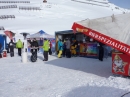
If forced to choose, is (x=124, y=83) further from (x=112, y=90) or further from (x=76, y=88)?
(x=76, y=88)

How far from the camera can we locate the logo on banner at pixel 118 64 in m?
8.32

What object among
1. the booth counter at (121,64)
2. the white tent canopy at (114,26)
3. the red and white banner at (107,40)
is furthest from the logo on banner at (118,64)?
the white tent canopy at (114,26)

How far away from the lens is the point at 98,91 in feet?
21.0

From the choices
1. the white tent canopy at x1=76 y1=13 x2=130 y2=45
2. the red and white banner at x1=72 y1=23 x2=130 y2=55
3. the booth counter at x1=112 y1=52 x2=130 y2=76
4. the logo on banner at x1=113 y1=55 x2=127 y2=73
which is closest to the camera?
the red and white banner at x1=72 y1=23 x2=130 y2=55

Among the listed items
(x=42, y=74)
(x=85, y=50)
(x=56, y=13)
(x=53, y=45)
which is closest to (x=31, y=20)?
(x=56, y=13)

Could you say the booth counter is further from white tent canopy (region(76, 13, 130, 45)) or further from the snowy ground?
white tent canopy (region(76, 13, 130, 45))

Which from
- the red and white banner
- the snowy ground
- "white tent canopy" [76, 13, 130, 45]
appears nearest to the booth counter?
the snowy ground

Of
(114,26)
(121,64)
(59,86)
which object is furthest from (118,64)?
(59,86)

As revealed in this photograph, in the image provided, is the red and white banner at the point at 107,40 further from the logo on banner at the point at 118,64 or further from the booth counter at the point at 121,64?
the logo on banner at the point at 118,64

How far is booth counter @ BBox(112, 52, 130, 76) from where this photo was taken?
815 cm

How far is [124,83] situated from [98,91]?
1343mm

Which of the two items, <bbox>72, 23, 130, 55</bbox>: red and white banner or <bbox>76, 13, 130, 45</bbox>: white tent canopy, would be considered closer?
<bbox>72, 23, 130, 55</bbox>: red and white banner

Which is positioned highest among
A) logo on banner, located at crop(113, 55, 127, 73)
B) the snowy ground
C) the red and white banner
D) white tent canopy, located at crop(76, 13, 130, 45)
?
white tent canopy, located at crop(76, 13, 130, 45)

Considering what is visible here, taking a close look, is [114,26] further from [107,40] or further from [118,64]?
[118,64]
